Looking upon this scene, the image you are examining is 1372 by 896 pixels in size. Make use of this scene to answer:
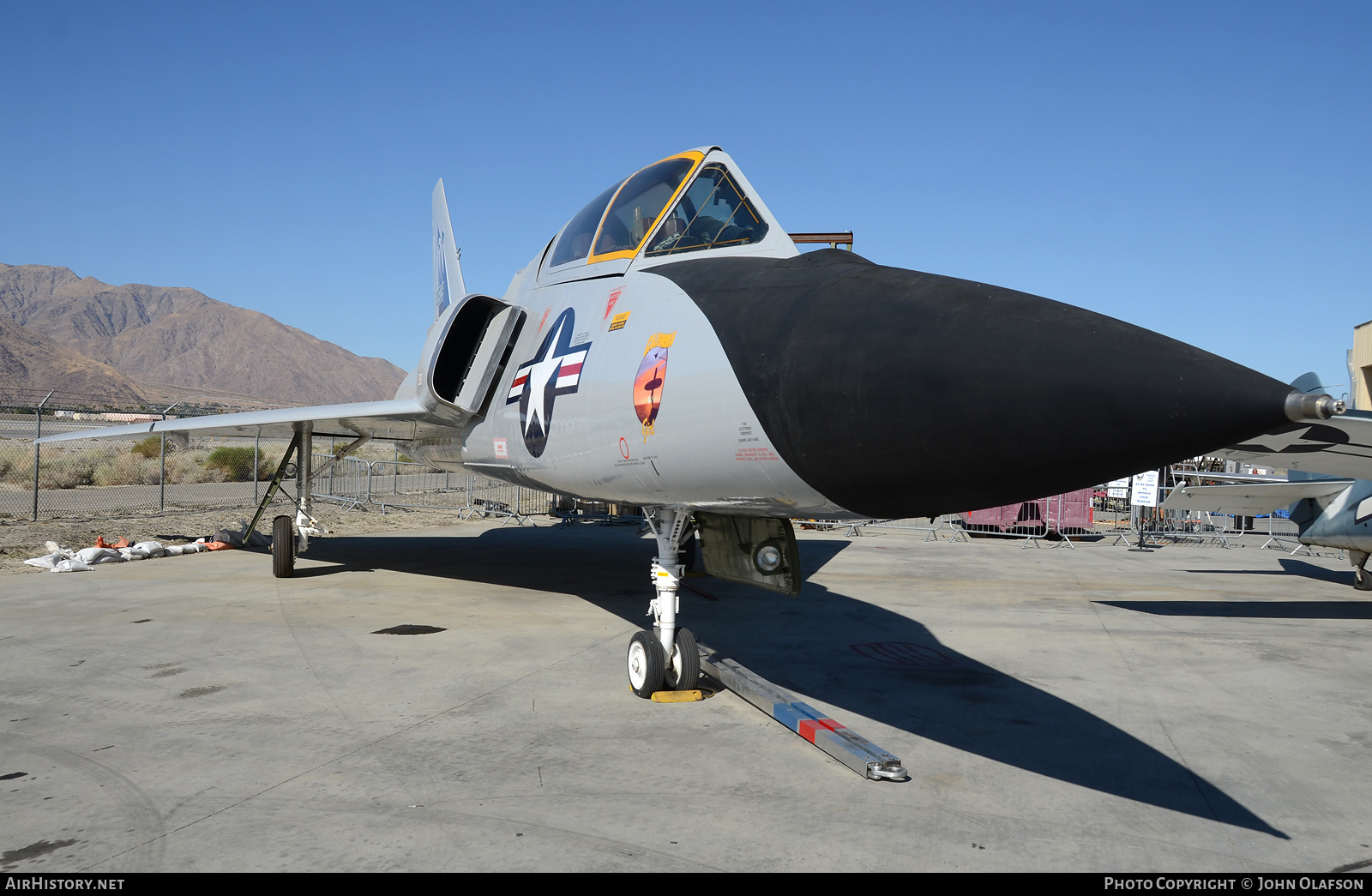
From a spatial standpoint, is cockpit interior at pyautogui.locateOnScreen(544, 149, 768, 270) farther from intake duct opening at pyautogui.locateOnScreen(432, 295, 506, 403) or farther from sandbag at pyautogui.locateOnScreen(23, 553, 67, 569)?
sandbag at pyautogui.locateOnScreen(23, 553, 67, 569)

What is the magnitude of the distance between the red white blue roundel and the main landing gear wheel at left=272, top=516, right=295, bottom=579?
19.5 ft

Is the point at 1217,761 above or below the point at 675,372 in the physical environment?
below

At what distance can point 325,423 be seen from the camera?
10438 mm

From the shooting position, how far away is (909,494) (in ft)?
9.73

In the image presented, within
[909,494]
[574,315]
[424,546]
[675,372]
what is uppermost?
[574,315]

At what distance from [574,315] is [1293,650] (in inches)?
287

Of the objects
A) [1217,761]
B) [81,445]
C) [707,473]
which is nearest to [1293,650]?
[1217,761]

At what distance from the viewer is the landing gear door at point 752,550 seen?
17.7ft

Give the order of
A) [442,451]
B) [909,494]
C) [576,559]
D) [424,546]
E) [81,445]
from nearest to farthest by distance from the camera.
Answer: [909,494] → [442,451] → [576,559] → [424,546] → [81,445]

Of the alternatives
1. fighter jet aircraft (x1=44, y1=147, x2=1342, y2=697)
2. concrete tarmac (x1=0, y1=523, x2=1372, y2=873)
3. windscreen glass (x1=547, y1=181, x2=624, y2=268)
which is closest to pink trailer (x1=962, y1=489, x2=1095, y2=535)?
concrete tarmac (x1=0, y1=523, x2=1372, y2=873)

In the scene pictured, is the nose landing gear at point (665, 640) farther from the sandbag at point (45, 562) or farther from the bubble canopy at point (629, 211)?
the sandbag at point (45, 562)

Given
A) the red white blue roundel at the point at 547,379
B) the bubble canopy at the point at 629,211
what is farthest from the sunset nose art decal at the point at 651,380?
the bubble canopy at the point at 629,211

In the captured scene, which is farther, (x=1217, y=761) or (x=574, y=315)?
(x=574, y=315)
